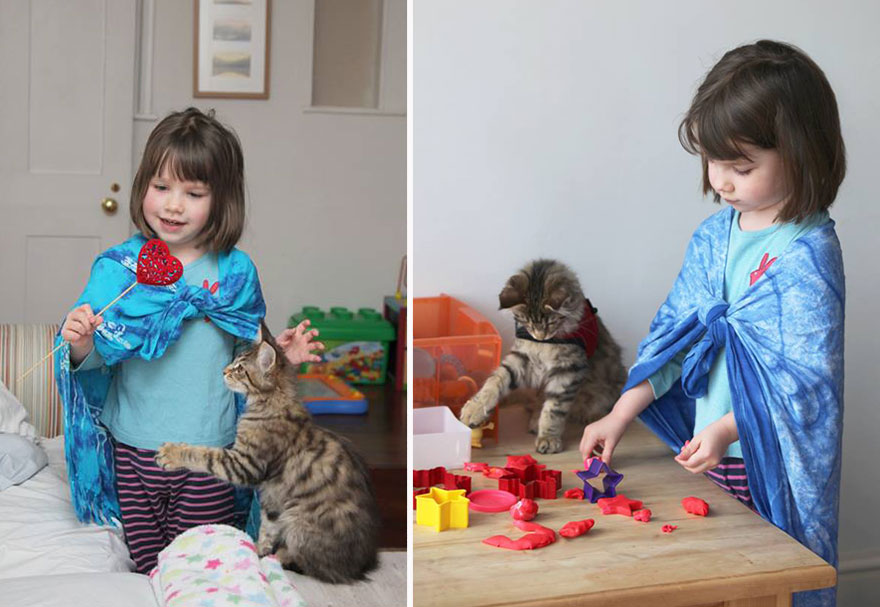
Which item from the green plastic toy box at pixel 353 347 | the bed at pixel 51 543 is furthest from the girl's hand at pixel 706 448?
the green plastic toy box at pixel 353 347

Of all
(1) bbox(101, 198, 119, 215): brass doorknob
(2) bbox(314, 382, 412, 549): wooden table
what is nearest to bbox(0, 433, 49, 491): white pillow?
(2) bbox(314, 382, 412, 549): wooden table

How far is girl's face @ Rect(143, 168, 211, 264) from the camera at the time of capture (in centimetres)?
142

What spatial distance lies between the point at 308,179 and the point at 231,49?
46 centimetres

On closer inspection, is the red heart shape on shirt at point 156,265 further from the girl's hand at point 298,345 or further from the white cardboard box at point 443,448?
the white cardboard box at point 443,448

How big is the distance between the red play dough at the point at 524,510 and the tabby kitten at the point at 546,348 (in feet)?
0.93

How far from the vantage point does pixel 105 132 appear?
2760mm

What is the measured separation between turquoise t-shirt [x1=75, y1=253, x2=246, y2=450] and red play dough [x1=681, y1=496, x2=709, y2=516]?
682 millimetres

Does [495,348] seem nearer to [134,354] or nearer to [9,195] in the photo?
[134,354]

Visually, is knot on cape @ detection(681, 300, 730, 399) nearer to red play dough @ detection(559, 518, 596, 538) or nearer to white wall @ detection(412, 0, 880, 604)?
red play dough @ detection(559, 518, 596, 538)

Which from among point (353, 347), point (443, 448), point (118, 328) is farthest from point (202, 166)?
point (353, 347)

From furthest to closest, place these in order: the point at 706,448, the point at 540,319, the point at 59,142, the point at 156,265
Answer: the point at 59,142 → the point at 540,319 → the point at 156,265 → the point at 706,448

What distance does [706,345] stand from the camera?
1371mm

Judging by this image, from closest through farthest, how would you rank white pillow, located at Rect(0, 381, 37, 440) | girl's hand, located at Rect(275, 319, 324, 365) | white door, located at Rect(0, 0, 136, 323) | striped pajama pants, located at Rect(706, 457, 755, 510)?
striped pajama pants, located at Rect(706, 457, 755, 510) < girl's hand, located at Rect(275, 319, 324, 365) < white pillow, located at Rect(0, 381, 37, 440) < white door, located at Rect(0, 0, 136, 323)

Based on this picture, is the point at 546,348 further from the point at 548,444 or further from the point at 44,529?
the point at 44,529
